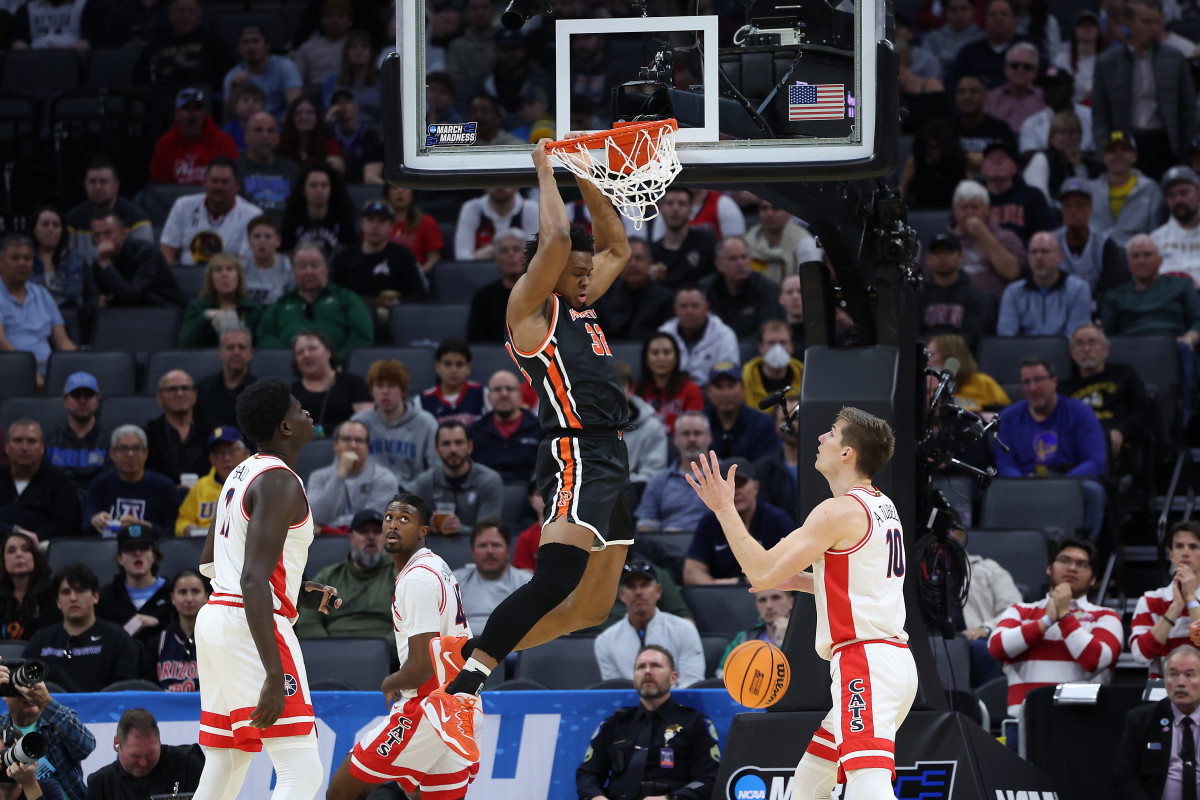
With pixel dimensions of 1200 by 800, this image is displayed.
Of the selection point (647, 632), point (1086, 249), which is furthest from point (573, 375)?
point (1086, 249)

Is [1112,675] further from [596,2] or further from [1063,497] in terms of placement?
[596,2]

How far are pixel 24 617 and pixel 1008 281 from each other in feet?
26.1

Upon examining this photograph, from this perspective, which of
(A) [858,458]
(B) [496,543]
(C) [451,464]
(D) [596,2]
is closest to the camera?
(A) [858,458]

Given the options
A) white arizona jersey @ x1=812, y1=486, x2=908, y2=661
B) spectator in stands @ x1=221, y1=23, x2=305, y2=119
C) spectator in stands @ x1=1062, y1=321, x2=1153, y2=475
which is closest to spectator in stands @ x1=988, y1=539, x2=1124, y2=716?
spectator in stands @ x1=1062, y1=321, x2=1153, y2=475

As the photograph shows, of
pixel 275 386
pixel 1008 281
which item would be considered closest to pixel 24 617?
pixel 275 386

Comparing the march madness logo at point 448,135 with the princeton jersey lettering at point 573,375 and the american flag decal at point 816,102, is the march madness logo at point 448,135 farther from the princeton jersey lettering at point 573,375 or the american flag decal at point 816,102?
the american flag decal at point 816,102

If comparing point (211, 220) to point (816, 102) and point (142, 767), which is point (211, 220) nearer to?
point (142, 767)

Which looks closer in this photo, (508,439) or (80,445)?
(508,439)

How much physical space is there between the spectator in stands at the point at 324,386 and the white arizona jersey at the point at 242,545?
5.89m

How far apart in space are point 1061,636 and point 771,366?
3716 millimetres

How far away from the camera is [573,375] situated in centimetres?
686

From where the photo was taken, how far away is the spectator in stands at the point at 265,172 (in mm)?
15555

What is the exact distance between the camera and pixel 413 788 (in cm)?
823

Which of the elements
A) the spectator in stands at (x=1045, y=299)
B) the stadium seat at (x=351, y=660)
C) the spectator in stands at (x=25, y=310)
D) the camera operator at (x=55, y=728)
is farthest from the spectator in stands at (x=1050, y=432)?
the spectator in stands at (x=25, y=310)
